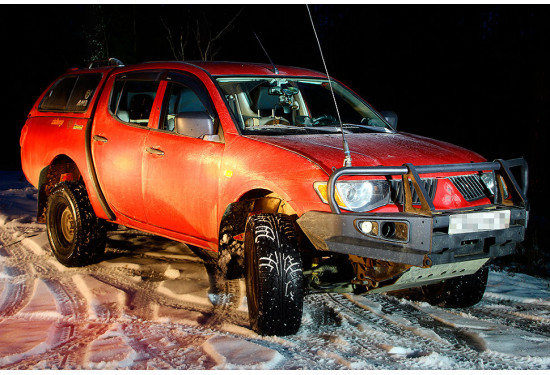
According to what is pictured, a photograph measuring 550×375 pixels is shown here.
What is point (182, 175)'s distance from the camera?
4.73 meters

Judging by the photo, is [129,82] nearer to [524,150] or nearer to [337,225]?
[337,225]

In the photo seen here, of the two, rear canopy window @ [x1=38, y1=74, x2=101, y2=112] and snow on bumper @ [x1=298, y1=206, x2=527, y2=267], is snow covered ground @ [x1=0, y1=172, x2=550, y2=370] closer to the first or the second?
snow on bumper @ [x1=298, y1=206, x2=527, y2=267]

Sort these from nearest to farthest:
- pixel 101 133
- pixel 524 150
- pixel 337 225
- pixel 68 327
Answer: pixel 337 225, pixel 68 327, pixel 101 133, pixel 524 150

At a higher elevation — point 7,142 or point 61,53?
point 61,53

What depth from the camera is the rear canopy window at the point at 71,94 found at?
6000 millimetres

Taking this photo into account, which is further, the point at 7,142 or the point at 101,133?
the point at 7,142

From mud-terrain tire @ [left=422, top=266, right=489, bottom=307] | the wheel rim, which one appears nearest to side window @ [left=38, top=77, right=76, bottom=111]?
the wheel rim

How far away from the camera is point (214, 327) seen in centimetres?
420

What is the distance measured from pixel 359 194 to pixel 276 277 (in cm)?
70

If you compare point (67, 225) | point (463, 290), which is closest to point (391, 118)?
point (463, 290)

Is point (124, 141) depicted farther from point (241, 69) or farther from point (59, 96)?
point (59, 96)

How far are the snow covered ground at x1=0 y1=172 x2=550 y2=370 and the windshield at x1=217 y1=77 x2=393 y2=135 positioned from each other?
1324mm

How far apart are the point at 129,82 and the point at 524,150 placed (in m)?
9.71

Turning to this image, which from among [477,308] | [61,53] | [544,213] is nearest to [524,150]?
[544,213]
